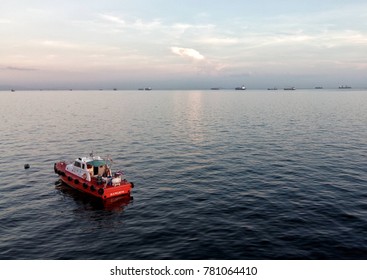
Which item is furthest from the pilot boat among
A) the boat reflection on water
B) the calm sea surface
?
the calm sea surface

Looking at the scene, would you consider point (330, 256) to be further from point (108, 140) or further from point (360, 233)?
point (108, 140)

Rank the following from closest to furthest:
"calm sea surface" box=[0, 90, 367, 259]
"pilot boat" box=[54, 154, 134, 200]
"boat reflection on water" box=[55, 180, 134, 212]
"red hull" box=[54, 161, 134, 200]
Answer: "calm sea surface" box=[0, 90, 367, 259], "boat reflection on water" box=[55, 180, 134, 212], "red hull" box=[54, 161, 134, 200], "pilot boat" box=[54, 154, 134, 200]

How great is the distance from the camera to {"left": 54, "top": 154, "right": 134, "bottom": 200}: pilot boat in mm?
34956

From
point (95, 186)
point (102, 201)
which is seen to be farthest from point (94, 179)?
point (102, 201)

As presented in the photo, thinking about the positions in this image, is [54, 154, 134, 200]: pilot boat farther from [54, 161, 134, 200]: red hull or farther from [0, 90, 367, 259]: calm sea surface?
[0, 90, 367, 259]: calm sea surface

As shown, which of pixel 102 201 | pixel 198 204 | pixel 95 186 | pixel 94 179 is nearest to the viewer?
pixel 198 204

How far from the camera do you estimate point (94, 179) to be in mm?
37750

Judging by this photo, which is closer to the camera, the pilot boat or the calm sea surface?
the calm sea surface

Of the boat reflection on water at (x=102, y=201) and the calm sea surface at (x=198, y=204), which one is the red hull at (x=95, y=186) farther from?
the calm sea surface at (x=198, y=204)

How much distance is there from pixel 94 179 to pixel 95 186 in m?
2.10

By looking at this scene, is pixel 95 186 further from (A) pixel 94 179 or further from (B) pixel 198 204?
(B) pixel 198 204

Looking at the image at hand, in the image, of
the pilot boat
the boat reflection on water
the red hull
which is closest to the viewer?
the boat reflection on water

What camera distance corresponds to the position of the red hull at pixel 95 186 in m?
34.5
